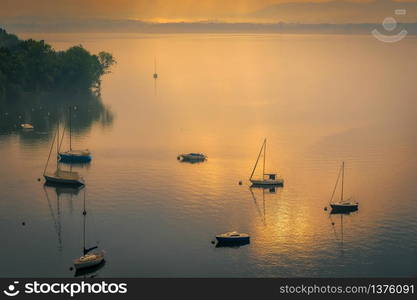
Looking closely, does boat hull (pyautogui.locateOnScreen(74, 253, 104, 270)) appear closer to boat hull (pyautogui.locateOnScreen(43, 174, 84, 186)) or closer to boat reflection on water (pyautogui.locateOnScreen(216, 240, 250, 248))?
boat reflection on water (pyautogui.locateOnScreen(216, 240, 250, 248))

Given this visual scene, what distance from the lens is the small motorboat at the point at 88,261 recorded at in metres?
92.6

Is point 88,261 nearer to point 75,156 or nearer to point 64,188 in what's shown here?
point 64,188

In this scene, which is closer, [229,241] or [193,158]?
[229,241]

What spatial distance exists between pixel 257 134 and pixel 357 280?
90008mm

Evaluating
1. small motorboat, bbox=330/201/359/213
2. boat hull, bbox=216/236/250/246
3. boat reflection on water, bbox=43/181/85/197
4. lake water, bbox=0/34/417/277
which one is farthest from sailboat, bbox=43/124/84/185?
small motorboat, bbox=330/201/359/213

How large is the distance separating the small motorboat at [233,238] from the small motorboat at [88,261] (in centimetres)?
1585

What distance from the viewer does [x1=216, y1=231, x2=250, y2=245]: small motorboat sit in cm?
10125

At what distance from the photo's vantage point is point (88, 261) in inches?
3661

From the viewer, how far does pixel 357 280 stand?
91938mm

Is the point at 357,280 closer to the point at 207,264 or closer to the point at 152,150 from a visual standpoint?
the point at 207,264

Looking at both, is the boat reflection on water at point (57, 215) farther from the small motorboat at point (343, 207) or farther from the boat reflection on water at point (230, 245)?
the small motorboat at point (343, 207)

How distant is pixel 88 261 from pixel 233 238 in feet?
63.5

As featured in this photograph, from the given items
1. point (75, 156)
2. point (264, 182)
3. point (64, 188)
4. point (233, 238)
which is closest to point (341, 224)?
point (233, 238)

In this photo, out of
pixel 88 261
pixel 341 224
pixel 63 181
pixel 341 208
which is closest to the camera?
pixel 88 261
